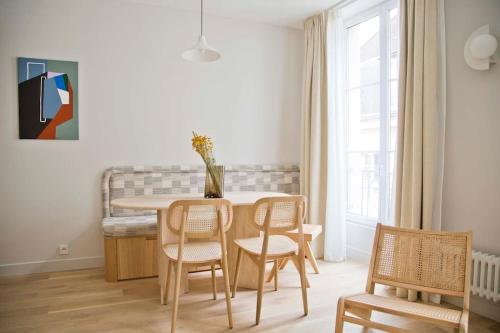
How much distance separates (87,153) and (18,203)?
2.49 ft

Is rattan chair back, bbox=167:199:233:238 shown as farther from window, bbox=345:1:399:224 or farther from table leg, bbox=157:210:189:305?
window, bbox=345:1:399:224

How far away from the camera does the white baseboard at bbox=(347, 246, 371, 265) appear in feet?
12.4

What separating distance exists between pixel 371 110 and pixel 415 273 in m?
2.21

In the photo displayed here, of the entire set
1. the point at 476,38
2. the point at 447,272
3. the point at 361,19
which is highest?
the point at 361,19

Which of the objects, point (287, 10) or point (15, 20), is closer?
point (15, 20)

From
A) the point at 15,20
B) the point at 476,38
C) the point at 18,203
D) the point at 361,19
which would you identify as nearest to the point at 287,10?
the point at 361,19

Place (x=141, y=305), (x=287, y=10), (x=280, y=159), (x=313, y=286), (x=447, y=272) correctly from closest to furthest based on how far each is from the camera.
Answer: (x=447, y=272), (x=141, y=305), (x=313, y=286), (x=287, y=10), (x=280, y=159)

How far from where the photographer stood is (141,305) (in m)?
2.67

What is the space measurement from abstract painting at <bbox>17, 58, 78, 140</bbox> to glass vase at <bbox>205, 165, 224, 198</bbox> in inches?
63.6

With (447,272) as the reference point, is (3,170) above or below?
above

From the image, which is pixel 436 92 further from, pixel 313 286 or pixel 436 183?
pixel 313 286

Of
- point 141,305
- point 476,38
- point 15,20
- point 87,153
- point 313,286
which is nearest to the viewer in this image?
point 476,38

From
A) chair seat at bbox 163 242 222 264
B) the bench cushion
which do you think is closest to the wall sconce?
chair seat at bbox 163 242 222 264

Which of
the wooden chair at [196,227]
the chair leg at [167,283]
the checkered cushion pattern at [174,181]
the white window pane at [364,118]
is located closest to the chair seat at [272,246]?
the wooden chair at [196,227]
